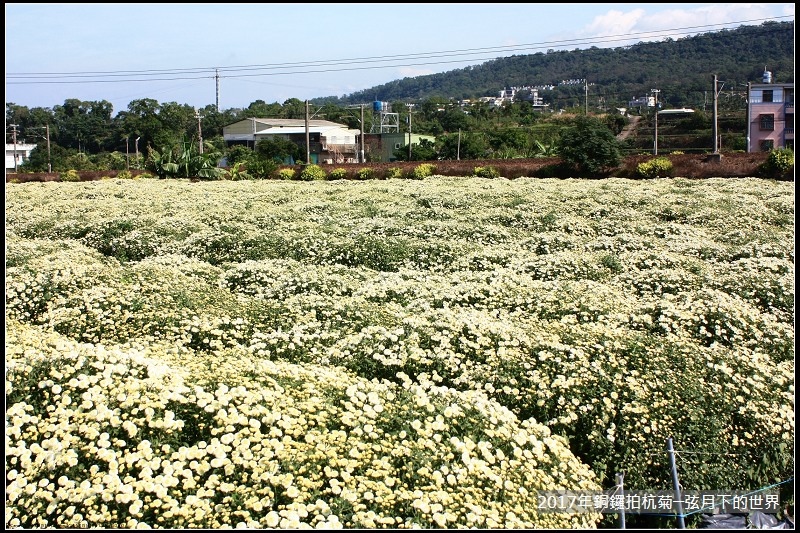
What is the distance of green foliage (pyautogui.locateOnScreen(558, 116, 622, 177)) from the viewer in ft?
104

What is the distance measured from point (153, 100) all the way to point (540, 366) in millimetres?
95799

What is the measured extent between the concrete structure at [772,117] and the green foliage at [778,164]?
4744cm

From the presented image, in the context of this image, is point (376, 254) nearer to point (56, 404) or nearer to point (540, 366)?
point (540, 366)

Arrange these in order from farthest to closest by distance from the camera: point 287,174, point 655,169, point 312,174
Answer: point 287,174, point 312,174, point 655,169

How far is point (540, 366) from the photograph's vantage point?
6.66 metres

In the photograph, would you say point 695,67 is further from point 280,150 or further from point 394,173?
point 394,173

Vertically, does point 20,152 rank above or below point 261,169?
above

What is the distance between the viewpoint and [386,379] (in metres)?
6.28

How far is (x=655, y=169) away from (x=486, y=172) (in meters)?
8.23

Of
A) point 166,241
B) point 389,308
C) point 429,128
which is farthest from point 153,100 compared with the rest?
point 389,308

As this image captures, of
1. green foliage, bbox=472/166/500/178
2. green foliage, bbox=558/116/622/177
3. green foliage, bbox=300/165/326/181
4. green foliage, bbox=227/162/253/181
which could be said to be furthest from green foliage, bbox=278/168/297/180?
green foliage, bbox=558/116/622/177

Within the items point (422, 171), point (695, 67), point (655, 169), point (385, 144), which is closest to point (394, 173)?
point (422, 171)

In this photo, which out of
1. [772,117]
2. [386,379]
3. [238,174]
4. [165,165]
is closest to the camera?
[386,379]

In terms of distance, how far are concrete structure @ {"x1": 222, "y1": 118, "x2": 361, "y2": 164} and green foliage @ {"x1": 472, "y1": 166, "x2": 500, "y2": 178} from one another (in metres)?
44.2
